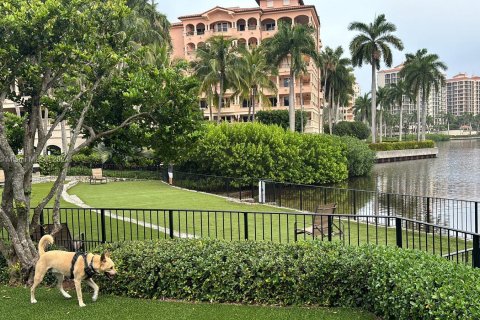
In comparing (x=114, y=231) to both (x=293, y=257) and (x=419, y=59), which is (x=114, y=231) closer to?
(x=293, y=257)

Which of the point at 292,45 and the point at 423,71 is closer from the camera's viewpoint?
the point at 292,45

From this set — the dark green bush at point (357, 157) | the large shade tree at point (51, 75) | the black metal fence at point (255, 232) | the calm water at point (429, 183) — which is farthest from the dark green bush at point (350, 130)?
the large shade tree at point (51, 75)

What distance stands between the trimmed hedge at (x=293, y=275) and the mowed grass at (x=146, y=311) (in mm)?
215

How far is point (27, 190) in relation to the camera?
25.6 feet

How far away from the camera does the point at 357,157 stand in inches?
1572

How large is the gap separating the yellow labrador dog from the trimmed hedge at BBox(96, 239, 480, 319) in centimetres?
56

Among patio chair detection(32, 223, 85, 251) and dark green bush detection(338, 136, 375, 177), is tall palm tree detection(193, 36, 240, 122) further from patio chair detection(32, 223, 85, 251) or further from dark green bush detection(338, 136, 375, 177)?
patio chair detection(32, 223, 85, 251)

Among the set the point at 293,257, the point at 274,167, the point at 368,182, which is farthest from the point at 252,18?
the point at 293,257

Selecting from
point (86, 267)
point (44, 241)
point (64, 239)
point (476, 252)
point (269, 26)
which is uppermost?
point (269, 26)

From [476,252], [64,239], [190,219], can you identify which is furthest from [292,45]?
[476,252]

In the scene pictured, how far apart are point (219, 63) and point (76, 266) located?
3363 cm

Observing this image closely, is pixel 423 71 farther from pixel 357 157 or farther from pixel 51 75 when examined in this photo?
pixel 51 75

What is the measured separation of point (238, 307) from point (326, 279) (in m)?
1.21

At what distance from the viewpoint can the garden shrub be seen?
27.0m
